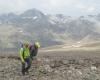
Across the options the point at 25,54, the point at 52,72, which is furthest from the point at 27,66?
the point at 52,72

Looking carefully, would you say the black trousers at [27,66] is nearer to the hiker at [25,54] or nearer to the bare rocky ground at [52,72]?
the hiker at [25,54]

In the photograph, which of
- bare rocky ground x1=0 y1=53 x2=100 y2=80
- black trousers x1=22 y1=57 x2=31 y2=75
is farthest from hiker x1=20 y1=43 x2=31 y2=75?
bare rocky ground x1=0 y1=53 x2=100 y2=80

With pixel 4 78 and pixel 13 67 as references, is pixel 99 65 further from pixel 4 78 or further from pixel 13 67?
pixel 4 78

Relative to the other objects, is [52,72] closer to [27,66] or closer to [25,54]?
[27,66]

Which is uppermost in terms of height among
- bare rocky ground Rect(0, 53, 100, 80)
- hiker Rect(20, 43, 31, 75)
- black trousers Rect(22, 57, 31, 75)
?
hiker Rect(20, 43, 31, 75)

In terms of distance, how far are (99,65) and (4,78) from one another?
10080 millimetres

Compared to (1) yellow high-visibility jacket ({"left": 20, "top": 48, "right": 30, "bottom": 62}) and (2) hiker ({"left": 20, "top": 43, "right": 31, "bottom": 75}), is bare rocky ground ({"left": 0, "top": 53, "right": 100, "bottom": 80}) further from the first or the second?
(1) yellow high-visibility jacket ({"left": 20, "top": 48, "right": 30, "bottom": 62})

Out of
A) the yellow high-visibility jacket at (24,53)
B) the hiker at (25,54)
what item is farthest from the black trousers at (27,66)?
the yellow high-visibility jacket at (24,53)

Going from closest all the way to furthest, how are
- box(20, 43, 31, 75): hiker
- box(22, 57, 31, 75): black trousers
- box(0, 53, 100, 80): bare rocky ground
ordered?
box(20, 43, 31, 75): hiker, box(22, 57, 31, 75): black trousers, box(0, 53, 100, 80): bare rocky ground

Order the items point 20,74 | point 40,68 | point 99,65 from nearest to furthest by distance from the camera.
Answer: point 20,74 < point 40,68 < point 99,65

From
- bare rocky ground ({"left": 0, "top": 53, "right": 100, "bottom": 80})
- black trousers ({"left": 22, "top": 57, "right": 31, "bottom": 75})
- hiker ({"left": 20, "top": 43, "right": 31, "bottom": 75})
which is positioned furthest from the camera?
bare rocky ground ({"left": 0, "top": 53, "right": 100, "bottom": 80})

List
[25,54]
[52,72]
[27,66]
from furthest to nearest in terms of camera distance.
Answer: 1. [52,72]
2. [27,66]
3. [25,54]

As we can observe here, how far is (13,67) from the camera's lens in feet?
95.5

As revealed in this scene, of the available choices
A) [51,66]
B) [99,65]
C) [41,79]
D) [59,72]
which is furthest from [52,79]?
[99,65]
